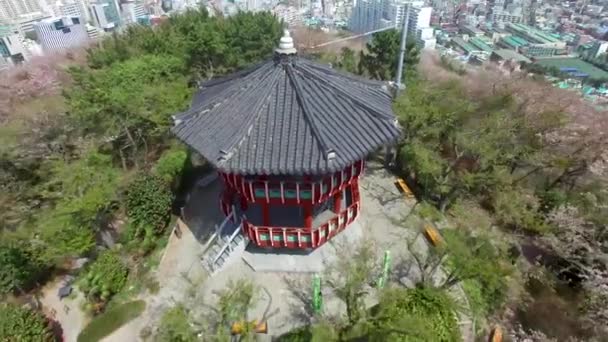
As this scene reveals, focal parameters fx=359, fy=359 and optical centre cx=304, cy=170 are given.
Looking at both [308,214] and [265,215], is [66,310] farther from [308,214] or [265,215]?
[308,214]

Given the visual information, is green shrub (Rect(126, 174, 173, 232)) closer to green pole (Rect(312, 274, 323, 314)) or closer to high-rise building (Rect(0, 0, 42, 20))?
green pole (Rect(312, 274, 323, 314))

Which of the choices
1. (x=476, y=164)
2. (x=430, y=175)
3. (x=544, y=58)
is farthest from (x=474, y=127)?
(x=544, y=58)

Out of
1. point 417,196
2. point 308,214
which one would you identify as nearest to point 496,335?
point 417,196

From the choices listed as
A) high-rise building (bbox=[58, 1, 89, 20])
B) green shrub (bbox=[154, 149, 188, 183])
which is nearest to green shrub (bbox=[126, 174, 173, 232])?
green shrub (bbox=[154, 149, 188, 183])

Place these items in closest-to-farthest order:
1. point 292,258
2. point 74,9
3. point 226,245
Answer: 1. point 226,245
2. point 292,258
3. point 74,9

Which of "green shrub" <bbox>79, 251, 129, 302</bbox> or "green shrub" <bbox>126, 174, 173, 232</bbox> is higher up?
"green shrub" <bbox>126, 174, 173, 232</bbox>

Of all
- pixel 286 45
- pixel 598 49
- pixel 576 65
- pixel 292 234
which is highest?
pixel 286 45

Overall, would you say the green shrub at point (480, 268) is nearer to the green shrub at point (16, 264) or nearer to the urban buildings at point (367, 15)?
the green shrub at point (16, 264)

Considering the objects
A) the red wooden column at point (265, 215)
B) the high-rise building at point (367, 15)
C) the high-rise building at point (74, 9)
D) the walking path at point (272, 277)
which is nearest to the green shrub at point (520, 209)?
the walking path at point (272, 277)
